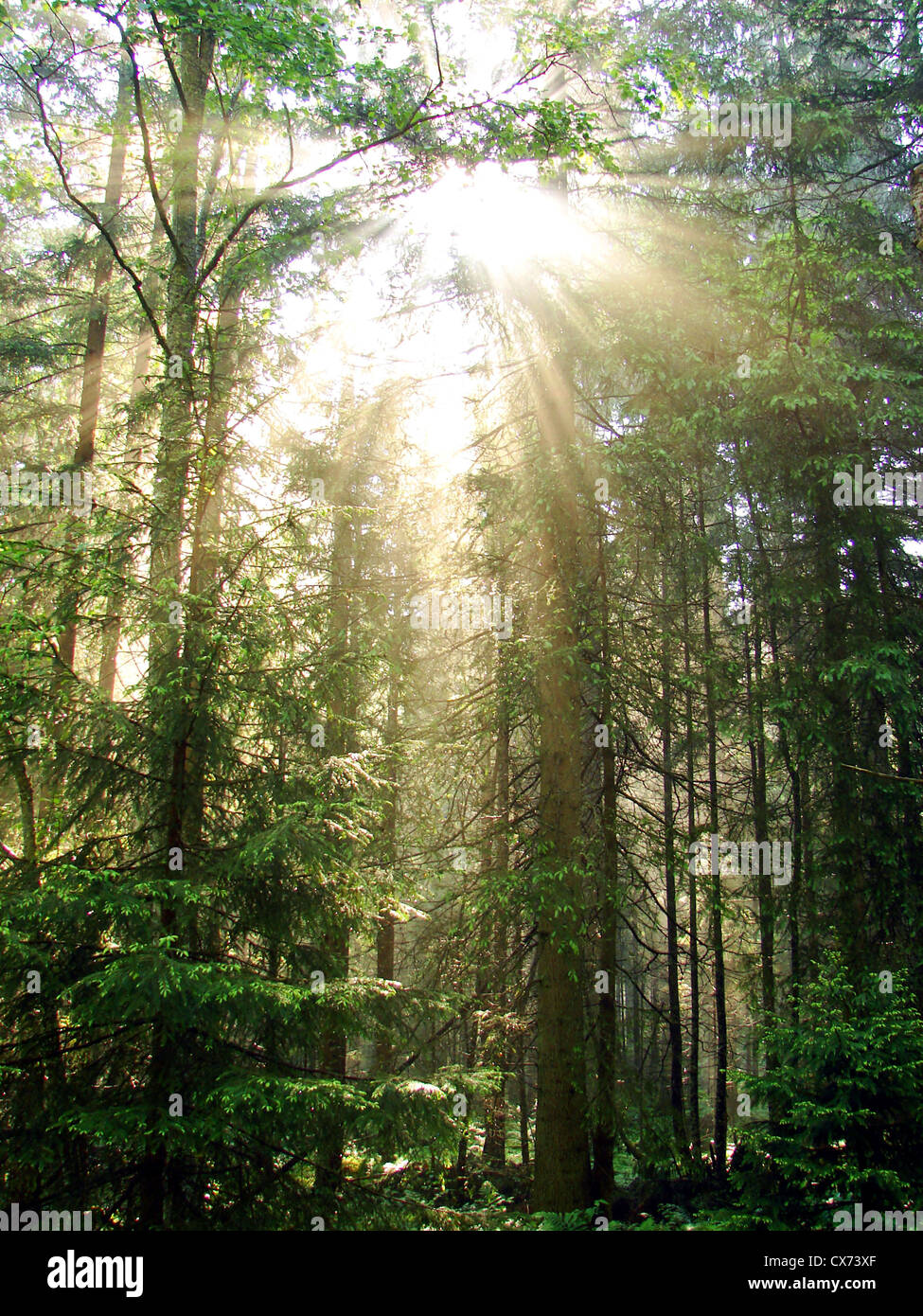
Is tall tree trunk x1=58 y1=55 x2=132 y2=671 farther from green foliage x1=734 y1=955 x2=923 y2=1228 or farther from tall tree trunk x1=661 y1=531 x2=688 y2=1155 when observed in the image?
green foliage x1=734 y1=955 x2=923 y2=1228

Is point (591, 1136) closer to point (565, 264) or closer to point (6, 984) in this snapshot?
point (6, 984)

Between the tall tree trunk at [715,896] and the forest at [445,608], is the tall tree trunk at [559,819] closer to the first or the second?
the forest at [445,608]
